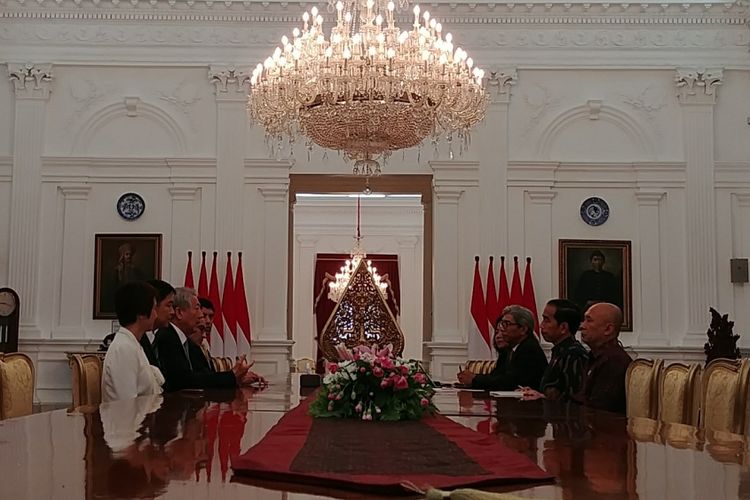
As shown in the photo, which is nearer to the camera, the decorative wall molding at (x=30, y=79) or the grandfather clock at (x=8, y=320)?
the grandfather clock at (x=8, y=320)

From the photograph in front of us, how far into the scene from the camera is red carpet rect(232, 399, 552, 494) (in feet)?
6.62

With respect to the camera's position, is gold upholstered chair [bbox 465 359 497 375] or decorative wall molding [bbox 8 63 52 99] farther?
decorative wall molding [bbox 8 63 52 99]

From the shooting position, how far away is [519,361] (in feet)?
21.1

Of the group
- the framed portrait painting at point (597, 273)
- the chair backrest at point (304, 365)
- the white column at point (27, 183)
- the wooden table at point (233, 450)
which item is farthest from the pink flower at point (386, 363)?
the chair backrest at point (304, 365)

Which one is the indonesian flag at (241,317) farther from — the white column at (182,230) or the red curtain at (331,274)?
the red curtain at (331,274)

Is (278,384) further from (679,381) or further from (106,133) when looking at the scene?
(106,133)

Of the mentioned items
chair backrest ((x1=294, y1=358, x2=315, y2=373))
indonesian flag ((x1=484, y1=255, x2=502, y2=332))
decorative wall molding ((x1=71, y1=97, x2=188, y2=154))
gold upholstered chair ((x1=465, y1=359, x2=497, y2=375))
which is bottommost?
chair backrest ((x1=294, y1=358, x2=315, y2=373))

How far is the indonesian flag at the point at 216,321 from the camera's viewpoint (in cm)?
1105

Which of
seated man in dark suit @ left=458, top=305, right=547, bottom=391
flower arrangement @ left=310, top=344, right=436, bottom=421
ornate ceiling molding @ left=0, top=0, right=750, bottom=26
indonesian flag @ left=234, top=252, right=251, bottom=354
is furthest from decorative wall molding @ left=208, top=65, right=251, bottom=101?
flower arrangement @ left=310, top=344, right=436, bottom=421

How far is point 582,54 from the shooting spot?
11586 millimetres

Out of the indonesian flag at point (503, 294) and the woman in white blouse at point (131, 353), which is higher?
the indonesian flag at point (503, 294)

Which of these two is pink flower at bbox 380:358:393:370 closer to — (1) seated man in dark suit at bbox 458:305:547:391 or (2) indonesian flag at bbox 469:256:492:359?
(1) seated man in dark suit at bbox 458:305:547:391

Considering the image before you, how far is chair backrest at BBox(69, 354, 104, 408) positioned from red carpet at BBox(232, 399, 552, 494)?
2056 mm

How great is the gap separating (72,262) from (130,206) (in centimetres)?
97
